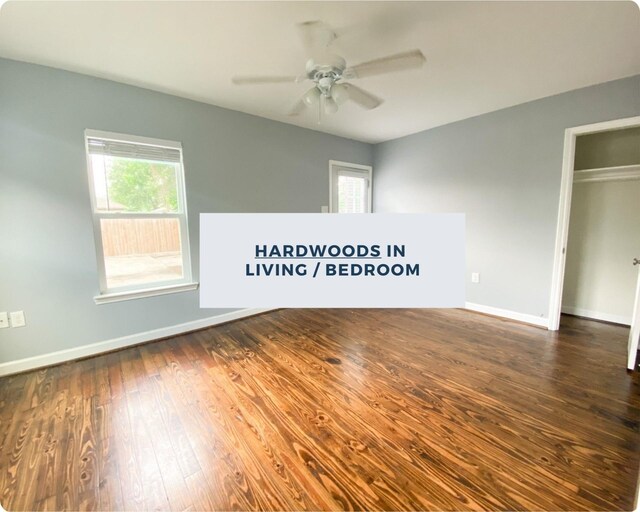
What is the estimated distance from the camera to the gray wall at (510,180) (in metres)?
2.64

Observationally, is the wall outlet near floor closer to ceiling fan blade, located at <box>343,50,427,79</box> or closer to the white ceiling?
the white ceiling

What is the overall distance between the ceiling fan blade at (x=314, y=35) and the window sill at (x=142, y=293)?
94.5 inches

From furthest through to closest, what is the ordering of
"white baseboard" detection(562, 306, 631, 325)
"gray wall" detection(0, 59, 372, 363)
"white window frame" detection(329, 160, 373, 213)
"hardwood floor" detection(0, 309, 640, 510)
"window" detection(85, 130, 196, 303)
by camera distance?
"white window frame" detection(329, 160, 373, 213) < "white baseboard" detection(562, 306, 631, 325) < "window" detection(85, 130, 196, 303) < "gray wall" detection(0, 59, 372, 363) < "hardwood floor" detection(0, 309, 640, 510)

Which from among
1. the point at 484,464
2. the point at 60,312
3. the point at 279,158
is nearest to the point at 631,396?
the point at 484,464

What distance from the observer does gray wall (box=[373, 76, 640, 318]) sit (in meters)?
2.64

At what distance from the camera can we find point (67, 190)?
2240mm

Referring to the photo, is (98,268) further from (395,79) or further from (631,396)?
(631,396)

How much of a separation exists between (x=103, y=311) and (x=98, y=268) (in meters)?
0.39

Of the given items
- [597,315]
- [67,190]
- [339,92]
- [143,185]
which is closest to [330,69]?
[339,92]

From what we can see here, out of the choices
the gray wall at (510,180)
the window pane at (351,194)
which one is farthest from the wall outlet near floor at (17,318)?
the gray wall at (510,180)

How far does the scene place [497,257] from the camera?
330 centimetres

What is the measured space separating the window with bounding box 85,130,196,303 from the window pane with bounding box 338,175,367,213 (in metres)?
2.32

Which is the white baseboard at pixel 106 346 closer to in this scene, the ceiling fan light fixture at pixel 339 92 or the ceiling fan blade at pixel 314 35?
the ceiling fan light fixture at pixel 339 92

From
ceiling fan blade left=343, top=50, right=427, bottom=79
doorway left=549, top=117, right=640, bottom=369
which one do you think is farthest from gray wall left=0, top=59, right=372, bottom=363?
doorway left=549, top=117, right=640, bottom=369
